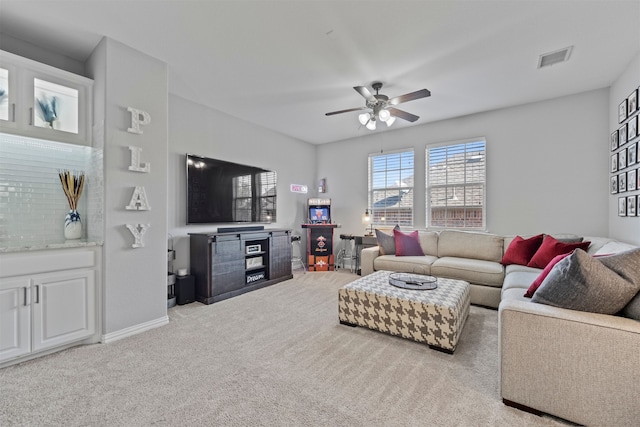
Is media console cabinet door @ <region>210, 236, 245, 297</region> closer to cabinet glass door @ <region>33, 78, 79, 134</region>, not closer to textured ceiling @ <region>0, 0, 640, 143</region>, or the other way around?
cabinet glass door @ <region>33, 78, 79, 134</region>

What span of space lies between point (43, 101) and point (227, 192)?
2169 mm

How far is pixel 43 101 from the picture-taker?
7.94ft

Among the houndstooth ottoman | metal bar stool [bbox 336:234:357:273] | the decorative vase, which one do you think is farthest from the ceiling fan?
the decorative vase

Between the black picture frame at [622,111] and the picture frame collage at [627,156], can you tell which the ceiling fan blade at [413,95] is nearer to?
the picture frame collage at [627,156]

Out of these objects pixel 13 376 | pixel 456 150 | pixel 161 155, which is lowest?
pixel 13 376

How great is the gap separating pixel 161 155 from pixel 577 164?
A: 524 cm

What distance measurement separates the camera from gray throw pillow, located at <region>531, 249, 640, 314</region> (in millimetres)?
1429

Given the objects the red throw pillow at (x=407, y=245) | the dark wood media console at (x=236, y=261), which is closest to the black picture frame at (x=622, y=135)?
the red throw pillow at (x=407, y=245)

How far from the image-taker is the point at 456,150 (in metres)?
4.58

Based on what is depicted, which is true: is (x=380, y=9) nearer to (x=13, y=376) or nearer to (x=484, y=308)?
(x=484, y=308)

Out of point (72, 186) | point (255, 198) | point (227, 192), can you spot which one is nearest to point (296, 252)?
point (255, 198)

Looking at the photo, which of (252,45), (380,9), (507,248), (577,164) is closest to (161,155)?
(252,45)

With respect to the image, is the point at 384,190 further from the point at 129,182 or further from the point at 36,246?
the point at 36,246

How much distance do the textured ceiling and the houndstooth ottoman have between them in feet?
7.70
